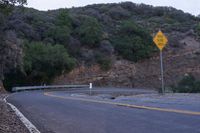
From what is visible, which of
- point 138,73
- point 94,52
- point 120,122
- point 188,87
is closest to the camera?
point 120,122

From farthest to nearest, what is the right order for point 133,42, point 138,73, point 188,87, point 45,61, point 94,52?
point 133,42 < point 94,52 < point 138,73 < point 45,61 < point 188,87

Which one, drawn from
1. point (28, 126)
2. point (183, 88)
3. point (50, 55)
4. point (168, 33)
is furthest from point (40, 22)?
point (28, 126)

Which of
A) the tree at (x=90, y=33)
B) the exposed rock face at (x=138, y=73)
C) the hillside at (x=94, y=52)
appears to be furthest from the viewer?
the tree at (x=90, y=33)

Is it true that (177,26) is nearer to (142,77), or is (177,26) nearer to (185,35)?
(185,35)

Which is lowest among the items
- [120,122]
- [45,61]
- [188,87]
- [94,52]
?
[120,122]

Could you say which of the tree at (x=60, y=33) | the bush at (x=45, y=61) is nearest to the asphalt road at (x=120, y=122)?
the bush at (x=45, y=61)

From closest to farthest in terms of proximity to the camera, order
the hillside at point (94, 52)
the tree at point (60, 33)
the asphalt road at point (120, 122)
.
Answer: the asphalt road at point (120, 122) < the hillside at point (94, 52) < the tree at point (60, 33)

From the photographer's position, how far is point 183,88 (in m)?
36.4

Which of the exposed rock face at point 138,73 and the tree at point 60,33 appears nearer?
the exposed rock face at point 138,73

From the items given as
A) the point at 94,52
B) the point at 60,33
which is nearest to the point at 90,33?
the point at 94,52

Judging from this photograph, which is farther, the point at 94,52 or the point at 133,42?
the point at 133,42

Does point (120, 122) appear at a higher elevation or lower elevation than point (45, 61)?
lower

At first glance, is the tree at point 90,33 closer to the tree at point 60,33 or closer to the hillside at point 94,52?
the hillside at point 94,52

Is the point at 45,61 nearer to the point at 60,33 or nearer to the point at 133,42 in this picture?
the point at 60,33
